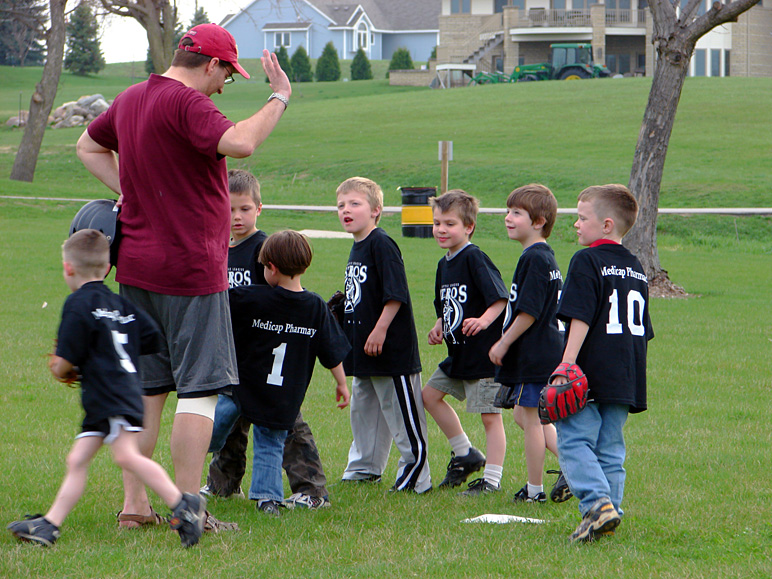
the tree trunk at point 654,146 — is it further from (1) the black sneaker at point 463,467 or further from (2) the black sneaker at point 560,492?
(2) the black sneaker at point 560,492

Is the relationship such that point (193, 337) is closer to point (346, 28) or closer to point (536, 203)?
point (536, 203)

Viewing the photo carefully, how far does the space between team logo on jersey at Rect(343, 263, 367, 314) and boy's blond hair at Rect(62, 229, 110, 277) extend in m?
1.69

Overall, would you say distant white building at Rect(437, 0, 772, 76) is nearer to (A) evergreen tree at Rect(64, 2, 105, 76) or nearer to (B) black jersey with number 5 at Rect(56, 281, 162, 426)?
(A) evergreen tree at Rect(64, 2, 105, 76)

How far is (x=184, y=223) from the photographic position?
155 inches

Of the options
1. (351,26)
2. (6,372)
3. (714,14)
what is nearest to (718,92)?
(714,14)

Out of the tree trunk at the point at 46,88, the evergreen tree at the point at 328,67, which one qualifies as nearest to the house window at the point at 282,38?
the evergreen tree at the point at 328,67

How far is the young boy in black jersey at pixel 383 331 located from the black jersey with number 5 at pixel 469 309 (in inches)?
9.2

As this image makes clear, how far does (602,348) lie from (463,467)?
4.82ft

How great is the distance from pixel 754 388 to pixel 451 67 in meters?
62.3

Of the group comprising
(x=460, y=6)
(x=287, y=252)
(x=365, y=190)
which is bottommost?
(x=287, y=252)

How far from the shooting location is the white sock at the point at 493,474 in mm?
5105

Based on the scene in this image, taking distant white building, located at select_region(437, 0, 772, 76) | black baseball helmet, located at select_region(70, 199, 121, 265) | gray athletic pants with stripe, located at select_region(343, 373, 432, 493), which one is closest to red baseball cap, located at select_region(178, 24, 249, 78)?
black baseball helmet, located at select_region(70, 199, 121, 265)

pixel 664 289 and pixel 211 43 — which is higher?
pixel 211 43

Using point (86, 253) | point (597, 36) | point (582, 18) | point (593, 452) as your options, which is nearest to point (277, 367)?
point (86, 253)
